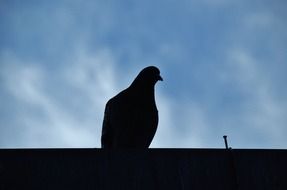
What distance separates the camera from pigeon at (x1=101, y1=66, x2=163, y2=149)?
6504mm
